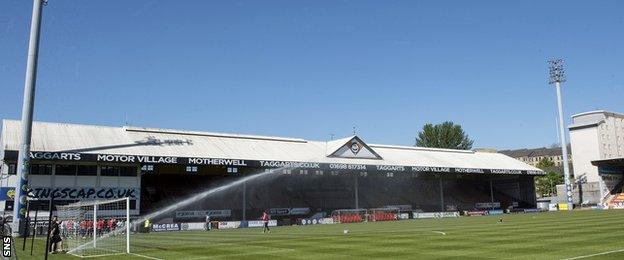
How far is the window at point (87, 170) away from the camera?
175ft

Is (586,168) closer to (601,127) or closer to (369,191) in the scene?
(601,127)

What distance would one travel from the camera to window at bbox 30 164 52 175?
50.9 m

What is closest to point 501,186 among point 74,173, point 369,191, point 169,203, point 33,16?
point 369,191

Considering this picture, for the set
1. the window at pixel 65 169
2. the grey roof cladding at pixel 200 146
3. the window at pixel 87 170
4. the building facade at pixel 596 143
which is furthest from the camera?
the building facade at pixel 596 143

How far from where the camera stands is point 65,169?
5256 centimetres

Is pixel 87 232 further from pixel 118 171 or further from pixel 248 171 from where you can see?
pixel 248 171

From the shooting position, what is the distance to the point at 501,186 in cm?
9362

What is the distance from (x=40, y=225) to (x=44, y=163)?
776 cm

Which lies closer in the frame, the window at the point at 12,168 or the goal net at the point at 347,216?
the window at the point at 12,168

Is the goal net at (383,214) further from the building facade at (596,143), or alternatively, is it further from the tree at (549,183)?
the tree at (549,183)

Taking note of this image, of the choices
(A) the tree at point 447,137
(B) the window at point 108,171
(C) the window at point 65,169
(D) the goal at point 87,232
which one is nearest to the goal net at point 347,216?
(B) the window at point 108,171

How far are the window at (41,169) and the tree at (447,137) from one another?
349ft

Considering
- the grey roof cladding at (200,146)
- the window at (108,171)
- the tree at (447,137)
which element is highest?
the tree at (447,137)

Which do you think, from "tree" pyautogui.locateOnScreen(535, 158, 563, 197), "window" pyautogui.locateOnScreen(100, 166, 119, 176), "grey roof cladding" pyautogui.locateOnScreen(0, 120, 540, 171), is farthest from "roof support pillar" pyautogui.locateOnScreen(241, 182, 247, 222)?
"tree" pyautogui.locateOnScreen(535, 158, 563, 197)
